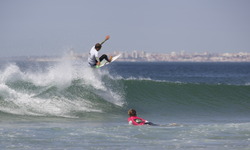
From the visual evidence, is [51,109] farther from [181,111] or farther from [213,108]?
[213,108]

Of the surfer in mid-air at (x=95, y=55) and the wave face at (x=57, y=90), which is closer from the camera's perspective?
the surfer in mid-air at (x=95, y=55)

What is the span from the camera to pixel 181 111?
1983 centimetres

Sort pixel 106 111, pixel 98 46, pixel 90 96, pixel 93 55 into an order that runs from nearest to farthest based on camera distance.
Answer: pixel 98 46 < pixel 93 55 < pixel 106 111 < pixel 90 96

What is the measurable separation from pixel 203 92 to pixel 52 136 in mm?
13830

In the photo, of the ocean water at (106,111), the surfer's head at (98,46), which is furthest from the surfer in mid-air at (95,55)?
the ocean water at (106,111)

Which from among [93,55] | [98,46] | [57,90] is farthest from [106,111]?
[98,46]

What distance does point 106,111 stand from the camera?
18.0m

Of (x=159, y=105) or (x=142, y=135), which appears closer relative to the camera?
(x=142, y=135)

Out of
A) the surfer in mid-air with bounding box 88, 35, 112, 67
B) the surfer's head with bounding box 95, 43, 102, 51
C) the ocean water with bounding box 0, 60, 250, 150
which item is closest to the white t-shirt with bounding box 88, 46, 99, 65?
the surfer in mid-air with bounding box 88, 35, 112, 67

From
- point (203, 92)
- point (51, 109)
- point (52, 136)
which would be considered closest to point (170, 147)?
point (52, 136)

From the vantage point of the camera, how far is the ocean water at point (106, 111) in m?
11.3

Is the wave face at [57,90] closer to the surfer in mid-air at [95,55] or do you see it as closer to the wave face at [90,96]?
the wave face at [90,96]

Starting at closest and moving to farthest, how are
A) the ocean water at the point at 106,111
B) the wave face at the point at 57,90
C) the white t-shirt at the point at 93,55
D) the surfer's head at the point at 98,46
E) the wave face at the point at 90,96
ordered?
the ocean water at the point at 106,111, the surfer's head at the point at 98,46, the white t-shirt at the point at 93,55, the wave face at the point at 57,90, the wave face at the point at 90,96

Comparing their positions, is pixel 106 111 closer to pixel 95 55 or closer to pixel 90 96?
pixel 90 96
